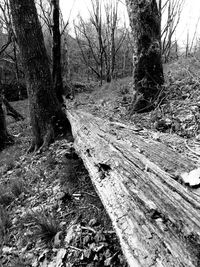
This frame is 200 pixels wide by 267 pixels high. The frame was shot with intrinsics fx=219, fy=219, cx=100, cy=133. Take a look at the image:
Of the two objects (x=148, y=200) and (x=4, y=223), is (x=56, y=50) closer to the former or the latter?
(x=4, y=223)

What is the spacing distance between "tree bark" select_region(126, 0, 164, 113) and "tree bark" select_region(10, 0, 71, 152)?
1.82 meters

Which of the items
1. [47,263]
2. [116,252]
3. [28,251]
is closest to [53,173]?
[28,251]

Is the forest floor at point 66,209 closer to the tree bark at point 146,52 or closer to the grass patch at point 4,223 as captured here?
the grass patch at point 4,223

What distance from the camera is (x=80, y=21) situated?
74.8 feet

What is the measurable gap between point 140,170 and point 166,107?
247 cm

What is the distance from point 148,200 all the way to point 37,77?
4.15 m

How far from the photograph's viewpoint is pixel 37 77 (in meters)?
4.86

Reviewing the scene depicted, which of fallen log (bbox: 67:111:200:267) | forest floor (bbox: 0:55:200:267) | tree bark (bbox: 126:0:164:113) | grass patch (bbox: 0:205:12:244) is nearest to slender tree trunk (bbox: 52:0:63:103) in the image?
tree bark (bbox: 126:0:164:113)

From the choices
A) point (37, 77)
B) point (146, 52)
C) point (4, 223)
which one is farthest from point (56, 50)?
point (4, 223)

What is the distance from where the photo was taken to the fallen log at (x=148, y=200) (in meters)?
1.12

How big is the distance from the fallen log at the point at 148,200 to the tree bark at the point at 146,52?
222 centimetres

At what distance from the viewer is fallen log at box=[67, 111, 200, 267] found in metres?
1.12

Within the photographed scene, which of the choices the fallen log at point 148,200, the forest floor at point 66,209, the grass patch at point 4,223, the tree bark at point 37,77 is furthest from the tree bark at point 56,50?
the fallen log at point 148,200

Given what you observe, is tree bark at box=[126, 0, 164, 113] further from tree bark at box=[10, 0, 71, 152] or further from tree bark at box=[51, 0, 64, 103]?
tree bark at box=[51, 0, 64, 103]
